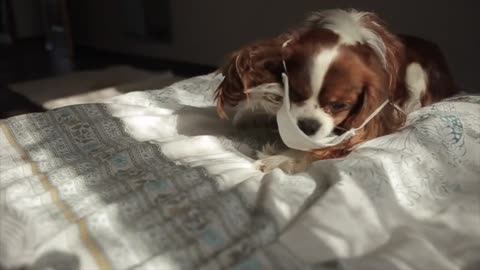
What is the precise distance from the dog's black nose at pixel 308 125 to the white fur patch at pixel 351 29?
22 centimetres

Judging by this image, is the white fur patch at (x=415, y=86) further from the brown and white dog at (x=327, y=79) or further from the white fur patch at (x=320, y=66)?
the white fur patch at (x=320, y=66)

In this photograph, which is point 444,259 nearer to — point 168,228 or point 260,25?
point 168,228

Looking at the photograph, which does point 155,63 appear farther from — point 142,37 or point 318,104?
point 318,104

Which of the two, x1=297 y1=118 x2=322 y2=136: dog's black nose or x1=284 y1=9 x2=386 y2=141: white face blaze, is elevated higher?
x1=284 y1=9 x2=386 y2=141: white face blaze

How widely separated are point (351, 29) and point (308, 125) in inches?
11.8

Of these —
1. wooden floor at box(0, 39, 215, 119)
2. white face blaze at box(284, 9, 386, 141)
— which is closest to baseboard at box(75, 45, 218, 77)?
wooden floor at box(0, 39, 215, 119)

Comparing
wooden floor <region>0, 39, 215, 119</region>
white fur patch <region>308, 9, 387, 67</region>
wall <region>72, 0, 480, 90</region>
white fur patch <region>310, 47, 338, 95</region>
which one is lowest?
wooden floor <region>0, 39, 215, 119</region>

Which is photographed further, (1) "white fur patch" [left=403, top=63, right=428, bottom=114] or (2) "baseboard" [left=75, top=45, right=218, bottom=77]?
(2) "baseboard" [left=75, top=45, right=218, bottom=77]

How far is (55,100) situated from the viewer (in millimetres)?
2805

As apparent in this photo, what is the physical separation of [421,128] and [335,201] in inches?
17.4

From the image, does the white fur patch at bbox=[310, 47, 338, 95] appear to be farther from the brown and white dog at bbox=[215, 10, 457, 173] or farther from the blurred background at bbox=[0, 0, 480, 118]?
the blurred background at bbox=[0, 0, 480, 118]

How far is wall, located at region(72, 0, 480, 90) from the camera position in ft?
7.42

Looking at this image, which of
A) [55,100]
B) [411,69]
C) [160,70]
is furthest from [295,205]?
[160,70]

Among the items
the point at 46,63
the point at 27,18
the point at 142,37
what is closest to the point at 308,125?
the point at 142,37
